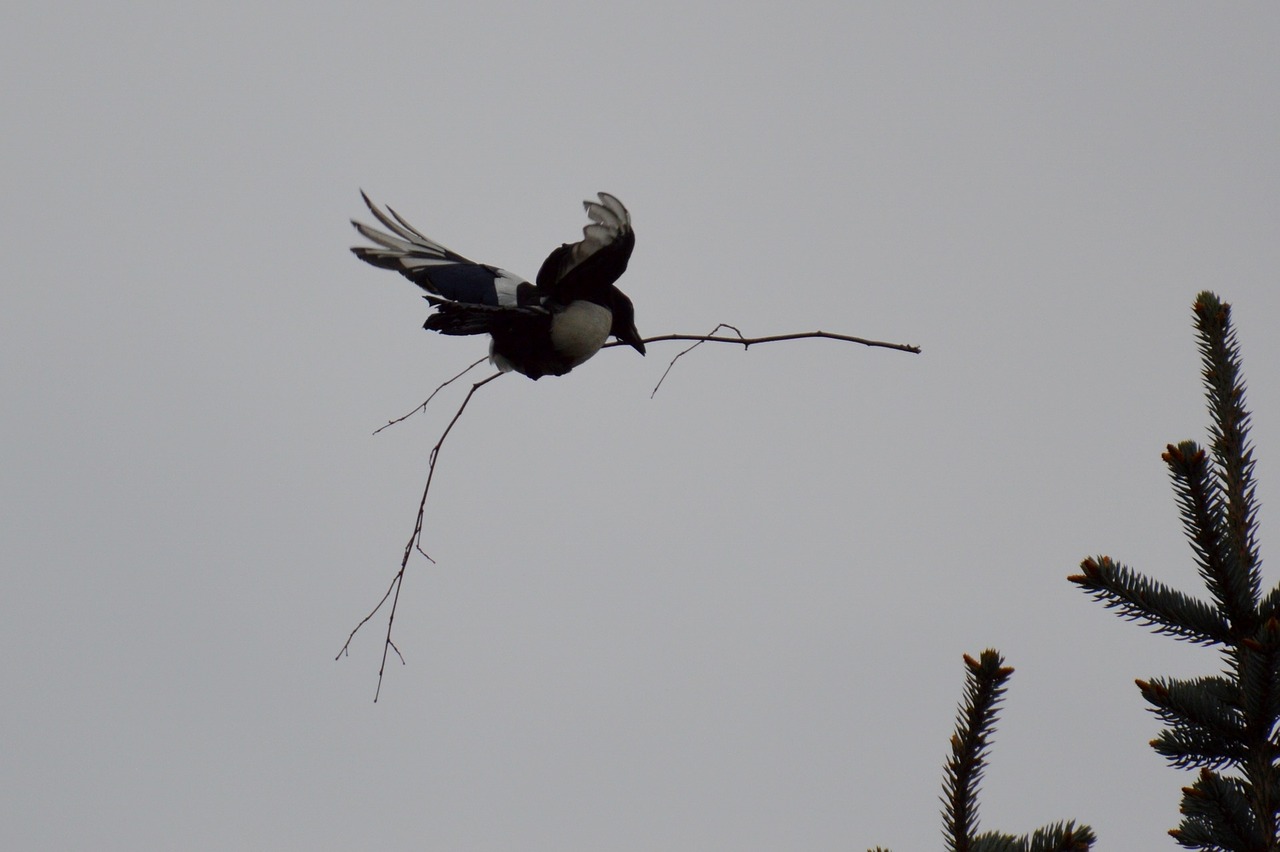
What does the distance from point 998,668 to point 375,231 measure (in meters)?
3.00

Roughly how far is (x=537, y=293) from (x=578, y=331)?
0.21 metres

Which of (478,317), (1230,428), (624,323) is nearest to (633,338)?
(624,323)

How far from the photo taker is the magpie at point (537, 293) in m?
3.68

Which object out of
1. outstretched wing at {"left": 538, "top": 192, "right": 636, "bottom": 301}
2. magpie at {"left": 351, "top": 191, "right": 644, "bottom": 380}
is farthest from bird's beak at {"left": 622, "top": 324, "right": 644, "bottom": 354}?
outstretched wing at {"left": 538, "top": 192, "right": 636, "bottom": 301}

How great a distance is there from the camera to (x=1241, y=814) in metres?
1.82

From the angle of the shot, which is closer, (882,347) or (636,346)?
(882,347)

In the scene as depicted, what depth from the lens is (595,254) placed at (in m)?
3.75

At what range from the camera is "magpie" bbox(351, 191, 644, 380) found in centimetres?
368

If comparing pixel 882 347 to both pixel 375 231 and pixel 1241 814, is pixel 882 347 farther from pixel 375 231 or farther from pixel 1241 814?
pixel 375 231

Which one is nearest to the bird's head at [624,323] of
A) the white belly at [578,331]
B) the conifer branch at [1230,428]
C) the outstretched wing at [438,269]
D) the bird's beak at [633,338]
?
the bird's beak at [633,338]

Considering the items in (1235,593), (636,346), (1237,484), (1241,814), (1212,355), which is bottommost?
(1241,814)

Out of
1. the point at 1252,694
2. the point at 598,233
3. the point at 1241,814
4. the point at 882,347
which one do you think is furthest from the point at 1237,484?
the point at 598,233

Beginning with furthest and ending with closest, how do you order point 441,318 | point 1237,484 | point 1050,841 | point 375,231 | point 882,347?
point 375,231, point 441,318, point 882,347, point 1237,484, point 1050,841

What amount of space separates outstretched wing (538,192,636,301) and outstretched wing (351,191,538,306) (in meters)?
0.09
